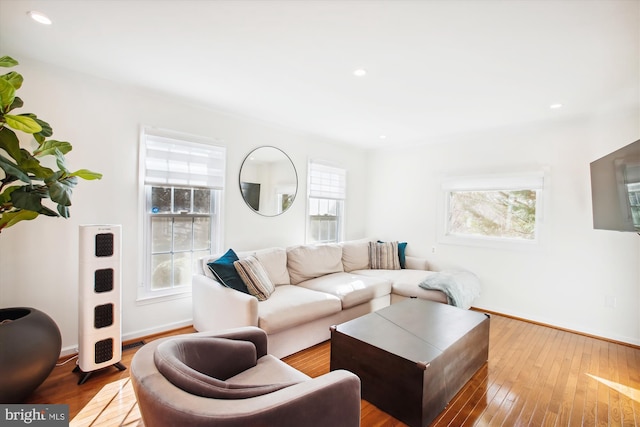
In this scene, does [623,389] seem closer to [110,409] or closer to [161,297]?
[110,409]

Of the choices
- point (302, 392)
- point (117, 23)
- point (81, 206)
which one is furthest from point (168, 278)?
point (302, 392)

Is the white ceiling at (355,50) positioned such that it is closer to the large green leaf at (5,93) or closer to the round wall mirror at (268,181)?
the large green leaf at (5,93)

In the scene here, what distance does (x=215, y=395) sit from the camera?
3.47 feet

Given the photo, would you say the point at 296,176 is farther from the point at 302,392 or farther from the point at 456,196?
the point at 302,392

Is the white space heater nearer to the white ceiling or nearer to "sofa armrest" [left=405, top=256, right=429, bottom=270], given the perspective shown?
the white ceiling

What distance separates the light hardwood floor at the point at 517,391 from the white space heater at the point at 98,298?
182mm

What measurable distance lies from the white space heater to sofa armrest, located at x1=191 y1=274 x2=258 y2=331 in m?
0.70

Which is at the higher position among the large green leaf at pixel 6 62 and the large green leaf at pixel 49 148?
the large green leaf at pixel 6 62

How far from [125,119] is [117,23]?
1137 millimetres

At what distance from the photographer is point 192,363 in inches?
56.9

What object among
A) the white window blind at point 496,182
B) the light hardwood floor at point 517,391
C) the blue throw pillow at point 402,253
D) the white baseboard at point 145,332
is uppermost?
the white window blind at point 496,182

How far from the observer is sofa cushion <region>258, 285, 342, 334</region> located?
2.47 m

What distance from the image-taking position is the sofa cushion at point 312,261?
11.8 feet

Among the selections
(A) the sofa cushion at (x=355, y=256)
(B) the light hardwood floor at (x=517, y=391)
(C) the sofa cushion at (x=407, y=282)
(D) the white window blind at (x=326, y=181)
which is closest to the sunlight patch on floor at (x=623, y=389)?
(B) the light hardwood floor at (x=517, y=391)
